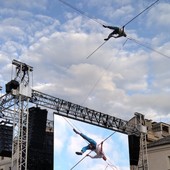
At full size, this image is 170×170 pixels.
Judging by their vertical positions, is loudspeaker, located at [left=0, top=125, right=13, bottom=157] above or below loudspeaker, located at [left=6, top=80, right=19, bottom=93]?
below

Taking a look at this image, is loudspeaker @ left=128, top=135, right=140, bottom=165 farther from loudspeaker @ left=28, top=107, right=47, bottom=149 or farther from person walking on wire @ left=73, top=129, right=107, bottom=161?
loudspeaker @ left=28, top=107, right=47, bottom=149

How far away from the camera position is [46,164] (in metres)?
22.1

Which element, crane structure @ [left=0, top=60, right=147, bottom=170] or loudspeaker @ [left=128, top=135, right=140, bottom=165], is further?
loudspeaker @ [left=128, top=135, right=140, bottom=165]

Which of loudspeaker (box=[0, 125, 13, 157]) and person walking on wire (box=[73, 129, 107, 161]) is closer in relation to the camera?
loudspeaker (box=[0, 125, 13, 157])

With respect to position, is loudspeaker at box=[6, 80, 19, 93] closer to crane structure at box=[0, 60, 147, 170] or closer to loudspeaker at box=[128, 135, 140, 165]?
crane structure at box=[0, 60, 147, 170]

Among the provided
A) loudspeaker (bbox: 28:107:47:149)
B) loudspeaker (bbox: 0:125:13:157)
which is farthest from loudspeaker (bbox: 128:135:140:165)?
loudspeaker (bbox: 0:125:13:157)

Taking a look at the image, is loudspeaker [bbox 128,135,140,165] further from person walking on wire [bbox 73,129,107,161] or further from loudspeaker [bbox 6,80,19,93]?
loudspeaker [bbox 6,80,19,93]

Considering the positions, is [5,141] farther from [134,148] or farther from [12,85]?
[134,148]

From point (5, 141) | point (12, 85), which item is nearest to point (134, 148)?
point (5, 141)

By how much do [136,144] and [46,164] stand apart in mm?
6669

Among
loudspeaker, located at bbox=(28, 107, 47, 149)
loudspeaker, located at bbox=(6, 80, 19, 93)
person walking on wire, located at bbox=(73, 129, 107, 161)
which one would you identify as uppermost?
loudspeaker, located at bbox=(6, 80, 19, 93)

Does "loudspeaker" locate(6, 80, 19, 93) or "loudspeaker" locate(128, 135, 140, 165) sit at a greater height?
"loudspeaker" locate(6, 80, 19, 93)

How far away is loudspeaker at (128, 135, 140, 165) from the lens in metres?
25.6

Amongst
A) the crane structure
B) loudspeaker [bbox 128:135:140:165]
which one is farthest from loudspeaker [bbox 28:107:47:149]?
loudspeaker [bbox 128:135:140:165]
